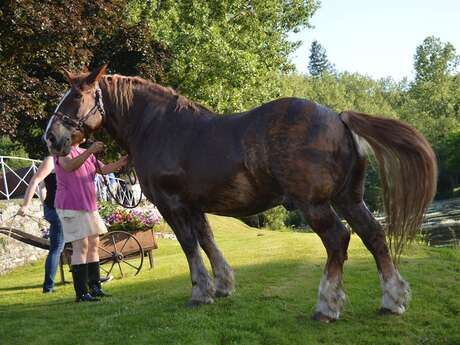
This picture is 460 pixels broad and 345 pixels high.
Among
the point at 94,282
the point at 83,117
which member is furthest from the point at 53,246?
the point at 83,117

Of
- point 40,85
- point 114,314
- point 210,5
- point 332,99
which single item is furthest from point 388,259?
point 332,99

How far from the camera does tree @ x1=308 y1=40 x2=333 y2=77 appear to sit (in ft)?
433

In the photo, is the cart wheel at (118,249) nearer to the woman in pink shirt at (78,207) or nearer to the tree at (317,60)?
the woman in pink shirt at (78,207)

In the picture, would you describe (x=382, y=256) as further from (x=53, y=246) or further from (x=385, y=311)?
(x=53, y=246)

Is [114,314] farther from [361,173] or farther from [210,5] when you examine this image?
[210,5]

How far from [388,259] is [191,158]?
241 centimetres

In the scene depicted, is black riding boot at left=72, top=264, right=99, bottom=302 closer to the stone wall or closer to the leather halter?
the leather halter

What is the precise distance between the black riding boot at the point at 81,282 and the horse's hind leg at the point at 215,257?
1.89 meters

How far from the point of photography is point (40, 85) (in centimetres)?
1852

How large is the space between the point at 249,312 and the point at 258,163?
5.72 ft

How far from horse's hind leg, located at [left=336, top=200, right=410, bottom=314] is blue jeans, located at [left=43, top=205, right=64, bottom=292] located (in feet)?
17.4

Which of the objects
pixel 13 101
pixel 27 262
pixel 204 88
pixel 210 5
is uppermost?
pixel 210 5

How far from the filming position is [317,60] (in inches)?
5212

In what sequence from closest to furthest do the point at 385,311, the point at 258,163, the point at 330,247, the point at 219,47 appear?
the point at 330,247 < the point at 258,163 < the point at 385,311 < the point at 219,47
